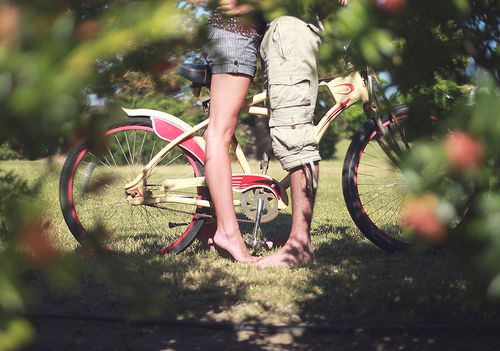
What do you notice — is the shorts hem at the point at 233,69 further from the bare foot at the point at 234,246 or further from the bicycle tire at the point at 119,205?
the bare foot at the point at 234,246

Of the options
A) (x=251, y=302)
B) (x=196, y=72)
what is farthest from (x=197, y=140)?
(x=251, y=302)

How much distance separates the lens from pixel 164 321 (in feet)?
8.42

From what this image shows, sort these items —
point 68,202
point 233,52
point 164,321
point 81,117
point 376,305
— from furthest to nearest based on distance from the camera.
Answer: point 68,202 < point 233,52 < point 376,305 < point 164,321 < point 81,117

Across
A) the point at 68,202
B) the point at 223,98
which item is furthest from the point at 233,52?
the point at 68,202

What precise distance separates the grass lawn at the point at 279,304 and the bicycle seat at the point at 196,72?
0.94 meters

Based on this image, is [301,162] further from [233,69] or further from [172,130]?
[172,130]

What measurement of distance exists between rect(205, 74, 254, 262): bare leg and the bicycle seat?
15 cm

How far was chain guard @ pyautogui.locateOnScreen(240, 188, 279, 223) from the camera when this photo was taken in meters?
4.11

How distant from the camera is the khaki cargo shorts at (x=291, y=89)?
3523 mm

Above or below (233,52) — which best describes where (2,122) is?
below

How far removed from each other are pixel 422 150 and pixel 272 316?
169 centimetres

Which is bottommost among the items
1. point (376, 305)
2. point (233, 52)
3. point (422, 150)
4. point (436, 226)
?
point (376, 305)

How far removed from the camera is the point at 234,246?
3727 mm

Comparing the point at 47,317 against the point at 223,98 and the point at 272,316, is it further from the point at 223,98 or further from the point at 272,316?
the point at 223,98
